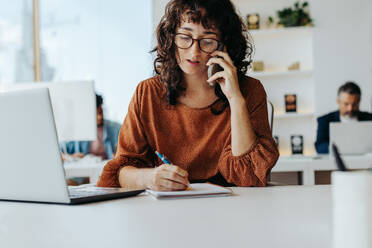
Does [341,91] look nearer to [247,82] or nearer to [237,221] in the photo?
[247,82]

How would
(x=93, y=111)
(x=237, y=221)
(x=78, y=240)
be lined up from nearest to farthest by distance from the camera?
(x=78, y=240) < (x=237, y=221) < (x=93, y=111)

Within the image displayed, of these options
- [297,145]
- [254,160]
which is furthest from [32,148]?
[297,145]

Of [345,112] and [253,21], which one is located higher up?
[253,21]

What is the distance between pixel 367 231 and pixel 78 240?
0.42 metres

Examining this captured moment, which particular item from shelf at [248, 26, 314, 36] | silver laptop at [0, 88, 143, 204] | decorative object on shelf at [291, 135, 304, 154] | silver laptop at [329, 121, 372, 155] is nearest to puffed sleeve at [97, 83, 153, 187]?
silver laptop at [0, 88, 143, 204]

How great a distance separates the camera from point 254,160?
4.32 feet

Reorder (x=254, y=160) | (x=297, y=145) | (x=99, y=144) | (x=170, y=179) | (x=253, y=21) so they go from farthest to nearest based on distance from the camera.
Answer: (x=253, y=21) < (x=297, y=145) < (x=99, y=144) < (x=254, y=160) < (x=170, y=179)

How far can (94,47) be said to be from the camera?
4973 millimetres

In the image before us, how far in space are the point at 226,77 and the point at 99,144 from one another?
7.83ft

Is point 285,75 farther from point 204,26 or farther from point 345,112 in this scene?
point 204,26

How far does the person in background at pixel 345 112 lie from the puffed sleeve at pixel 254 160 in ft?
8.84

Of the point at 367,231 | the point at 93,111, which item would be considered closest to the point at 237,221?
the point at 367,231

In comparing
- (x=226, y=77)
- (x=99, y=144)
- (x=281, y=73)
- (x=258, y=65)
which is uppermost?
(x=258, y=65)

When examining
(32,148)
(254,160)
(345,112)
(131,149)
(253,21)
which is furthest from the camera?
(253,21)
